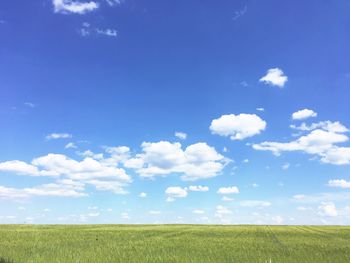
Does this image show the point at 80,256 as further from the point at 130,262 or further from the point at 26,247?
the point at 26,247

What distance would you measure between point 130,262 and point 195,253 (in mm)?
3247

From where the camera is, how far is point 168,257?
12672 millimetres

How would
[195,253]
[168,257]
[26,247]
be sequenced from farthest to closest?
[26,247], [195,253], [168,257]

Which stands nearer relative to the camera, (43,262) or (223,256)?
(43,262)

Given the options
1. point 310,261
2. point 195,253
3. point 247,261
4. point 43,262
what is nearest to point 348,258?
point 310,261

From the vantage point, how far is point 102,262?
39.1 feet

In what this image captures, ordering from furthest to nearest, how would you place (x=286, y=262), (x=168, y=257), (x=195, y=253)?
(x=195, y=253)
(x=168, y=257)
(x=286, y=262)

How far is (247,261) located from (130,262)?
3327 mm

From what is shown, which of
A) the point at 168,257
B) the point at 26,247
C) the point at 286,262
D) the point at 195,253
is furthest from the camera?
the point at 26,247

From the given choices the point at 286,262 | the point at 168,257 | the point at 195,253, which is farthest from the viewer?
the point at 195,253

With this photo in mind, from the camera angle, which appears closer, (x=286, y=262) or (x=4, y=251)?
(x=286, y=262)

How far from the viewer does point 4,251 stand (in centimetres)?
1523

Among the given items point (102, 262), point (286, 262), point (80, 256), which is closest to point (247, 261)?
point (286, 262)

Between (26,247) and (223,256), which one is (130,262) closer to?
(223,256)
